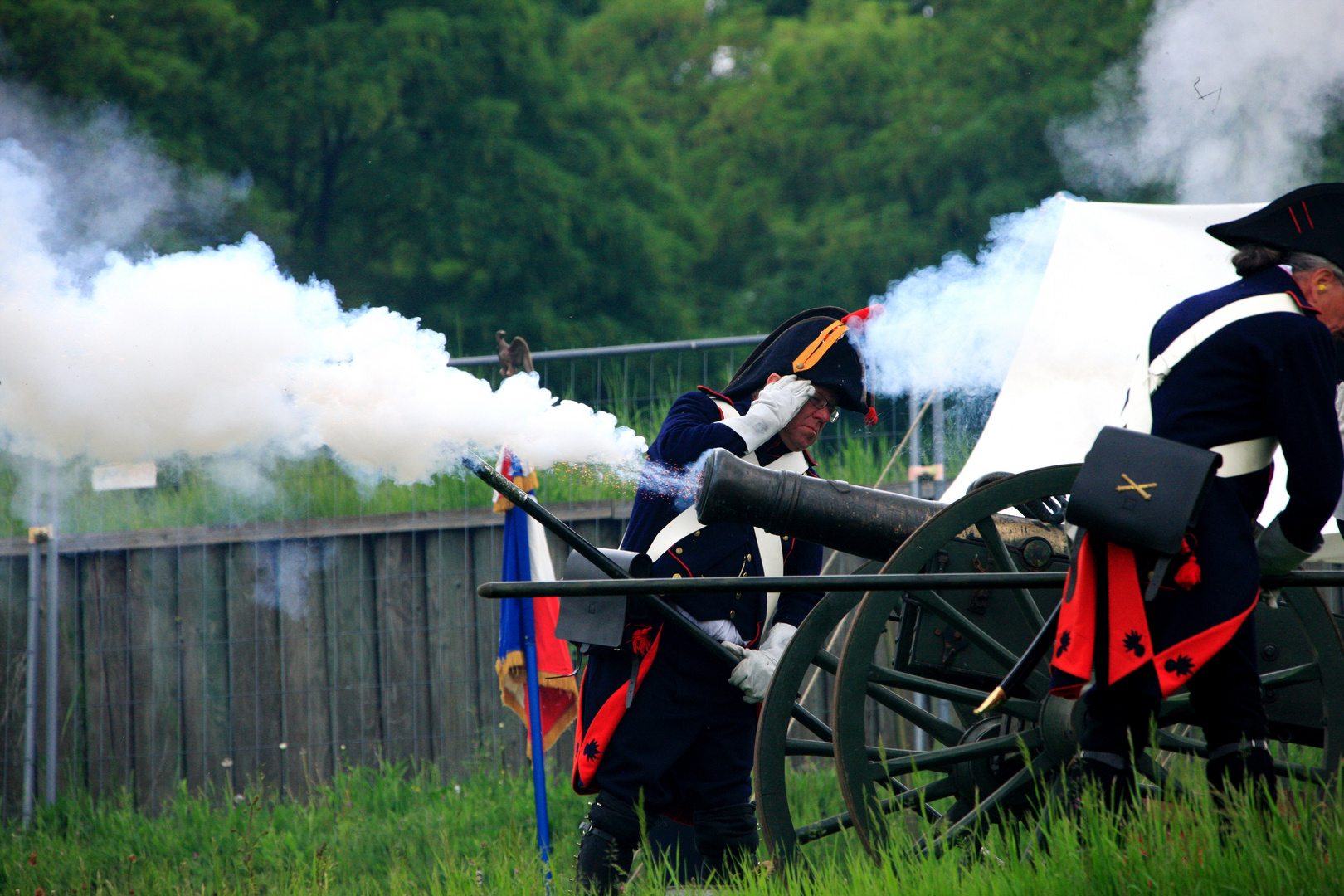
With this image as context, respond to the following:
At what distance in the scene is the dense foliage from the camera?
12023mm

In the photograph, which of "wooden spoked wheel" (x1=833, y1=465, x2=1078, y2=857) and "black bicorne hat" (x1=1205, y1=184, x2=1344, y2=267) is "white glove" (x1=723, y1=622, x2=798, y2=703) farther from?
"black bicorne hat" (x1=1205, y1=184, x2=1344, y2=267)

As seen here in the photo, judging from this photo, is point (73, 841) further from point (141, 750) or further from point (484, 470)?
point (484, 470)

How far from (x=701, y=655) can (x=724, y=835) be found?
0.50m

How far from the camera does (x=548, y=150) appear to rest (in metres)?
13.9

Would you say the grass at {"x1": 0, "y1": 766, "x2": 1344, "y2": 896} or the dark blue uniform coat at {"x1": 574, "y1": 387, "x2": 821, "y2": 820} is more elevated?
the dark blue uniform coat at {"x1": 574, "y1": 387, "x2": 821, "y2": 820}

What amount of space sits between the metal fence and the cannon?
261cm

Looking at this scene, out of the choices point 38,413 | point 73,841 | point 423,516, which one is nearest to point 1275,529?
point 38,413

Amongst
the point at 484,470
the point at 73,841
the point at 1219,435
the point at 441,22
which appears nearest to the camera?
the point at 1219,435

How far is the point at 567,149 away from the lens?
13828mm

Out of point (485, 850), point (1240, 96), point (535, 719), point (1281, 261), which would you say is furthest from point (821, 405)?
point (1240, 96)

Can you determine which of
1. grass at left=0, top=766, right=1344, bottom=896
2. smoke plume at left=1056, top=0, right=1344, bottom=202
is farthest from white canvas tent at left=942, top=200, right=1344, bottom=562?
grass at left=0, top=766, right=1344, bottom=896

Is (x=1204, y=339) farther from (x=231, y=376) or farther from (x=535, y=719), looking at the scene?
(x=535, y=719)

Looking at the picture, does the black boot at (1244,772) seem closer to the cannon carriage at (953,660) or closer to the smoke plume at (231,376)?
the cannon carriage at (953,660)

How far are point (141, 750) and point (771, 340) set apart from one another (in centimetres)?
401
